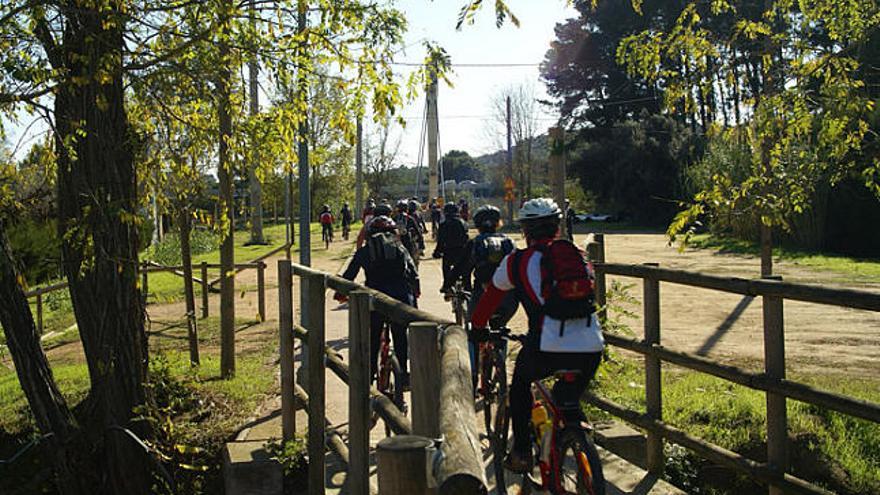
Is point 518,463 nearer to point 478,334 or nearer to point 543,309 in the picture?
point 478,334

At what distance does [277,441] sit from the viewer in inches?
279

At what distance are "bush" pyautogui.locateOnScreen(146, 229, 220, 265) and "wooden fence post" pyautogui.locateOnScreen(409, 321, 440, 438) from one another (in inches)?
756

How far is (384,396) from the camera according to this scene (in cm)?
427

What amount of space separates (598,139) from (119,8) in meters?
54.0

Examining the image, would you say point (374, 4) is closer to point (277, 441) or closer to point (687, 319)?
point (277, 441)

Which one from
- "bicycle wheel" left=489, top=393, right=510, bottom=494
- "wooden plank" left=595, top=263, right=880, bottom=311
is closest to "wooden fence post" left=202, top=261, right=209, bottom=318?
"bicycle wheel" left=489, top=393, right=510, bottom=494

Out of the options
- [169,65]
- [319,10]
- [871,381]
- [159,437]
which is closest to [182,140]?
[169,65]

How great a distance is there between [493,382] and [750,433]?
7.54 ft

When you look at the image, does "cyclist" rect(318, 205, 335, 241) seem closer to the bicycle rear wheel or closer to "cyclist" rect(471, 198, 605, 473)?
the bicycle rear wheel

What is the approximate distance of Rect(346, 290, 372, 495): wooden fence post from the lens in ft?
14.4

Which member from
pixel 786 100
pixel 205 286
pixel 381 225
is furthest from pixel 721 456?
pixel 205 286

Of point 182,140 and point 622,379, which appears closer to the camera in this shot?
point 182,140

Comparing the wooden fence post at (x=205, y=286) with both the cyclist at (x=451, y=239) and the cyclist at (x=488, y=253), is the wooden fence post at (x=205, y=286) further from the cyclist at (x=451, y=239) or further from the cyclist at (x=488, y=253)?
the cyclist at (x=488, y=253)

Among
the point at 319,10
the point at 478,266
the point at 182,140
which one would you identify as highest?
the point at 319,10
